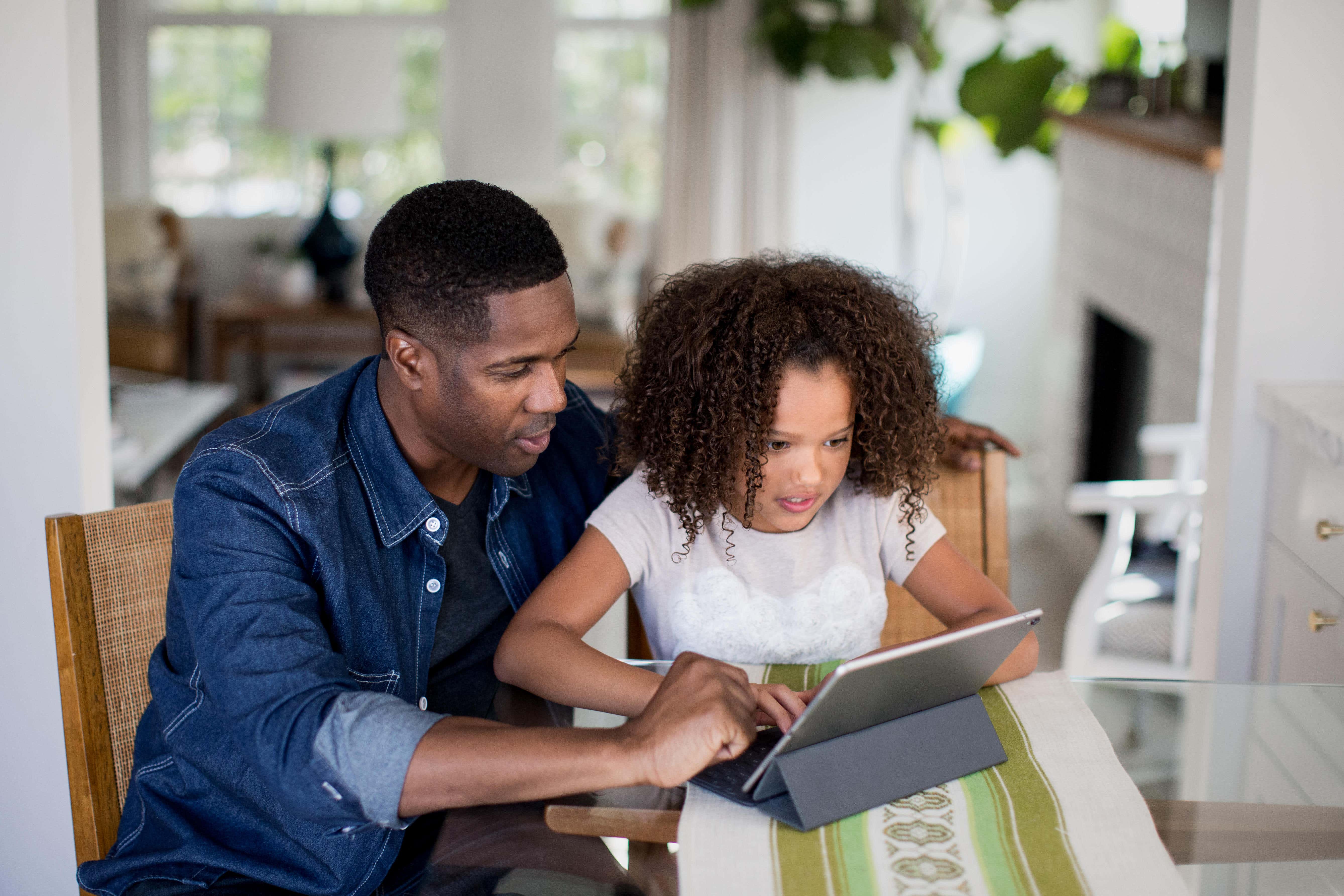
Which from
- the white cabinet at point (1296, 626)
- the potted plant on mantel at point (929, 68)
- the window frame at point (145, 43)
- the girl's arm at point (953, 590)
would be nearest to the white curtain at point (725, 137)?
the potted plant on mantel at point (929, 68)

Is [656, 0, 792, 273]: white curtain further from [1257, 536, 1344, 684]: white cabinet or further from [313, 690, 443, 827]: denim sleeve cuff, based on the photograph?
[313, 690, 443, 827]: denim sleeve cuff

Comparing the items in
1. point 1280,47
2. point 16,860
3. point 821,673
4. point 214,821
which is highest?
point 1280,47

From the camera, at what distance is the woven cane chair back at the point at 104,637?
119 cm

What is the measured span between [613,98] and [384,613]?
15.1ft

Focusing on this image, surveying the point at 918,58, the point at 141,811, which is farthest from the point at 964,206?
the point at 141,811

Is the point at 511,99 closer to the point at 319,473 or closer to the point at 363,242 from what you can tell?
the point at 363,242

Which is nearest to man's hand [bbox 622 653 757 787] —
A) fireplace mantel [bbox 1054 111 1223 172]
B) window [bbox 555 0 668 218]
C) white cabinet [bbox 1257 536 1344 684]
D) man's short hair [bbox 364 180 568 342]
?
man's short hair [bbox 364 180 568 342]

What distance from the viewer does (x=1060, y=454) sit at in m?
4.17

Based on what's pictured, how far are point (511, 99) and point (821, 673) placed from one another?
4.56 m

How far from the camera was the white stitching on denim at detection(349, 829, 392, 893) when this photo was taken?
1.15 meters

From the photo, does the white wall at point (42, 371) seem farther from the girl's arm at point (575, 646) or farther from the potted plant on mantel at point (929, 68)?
the potted plant on mantel at point (929, 68)

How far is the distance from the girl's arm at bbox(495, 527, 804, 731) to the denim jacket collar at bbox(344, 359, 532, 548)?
15cm

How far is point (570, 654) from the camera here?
1.18 meters

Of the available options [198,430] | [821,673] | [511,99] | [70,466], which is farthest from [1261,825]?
[511,99]
